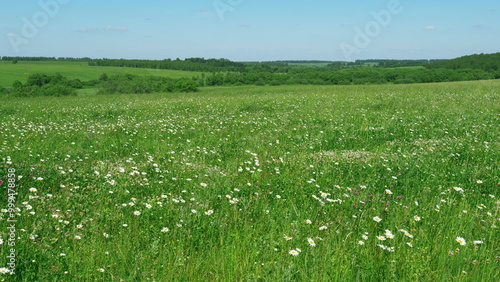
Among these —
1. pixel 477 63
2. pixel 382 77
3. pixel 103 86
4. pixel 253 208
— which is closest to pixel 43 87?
pixel 103 86

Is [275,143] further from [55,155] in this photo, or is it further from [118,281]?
[118,281]

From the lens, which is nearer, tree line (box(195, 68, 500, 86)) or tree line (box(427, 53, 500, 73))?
tree line (box(195, 68, 500, 86))

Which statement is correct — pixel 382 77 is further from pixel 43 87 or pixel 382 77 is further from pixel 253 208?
pixel 253 208

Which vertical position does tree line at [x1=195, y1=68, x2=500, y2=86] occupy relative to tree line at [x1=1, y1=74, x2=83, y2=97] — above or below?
above

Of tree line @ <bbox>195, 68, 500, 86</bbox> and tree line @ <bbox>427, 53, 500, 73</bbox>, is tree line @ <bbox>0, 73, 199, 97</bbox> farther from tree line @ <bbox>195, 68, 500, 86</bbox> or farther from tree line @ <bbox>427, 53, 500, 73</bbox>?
tree line @ <bbox>427, 53, 500, 73</bbox>

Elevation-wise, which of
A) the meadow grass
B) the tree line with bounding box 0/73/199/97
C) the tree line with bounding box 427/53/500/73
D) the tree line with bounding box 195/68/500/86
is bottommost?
the meadow grass

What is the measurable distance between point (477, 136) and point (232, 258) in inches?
398

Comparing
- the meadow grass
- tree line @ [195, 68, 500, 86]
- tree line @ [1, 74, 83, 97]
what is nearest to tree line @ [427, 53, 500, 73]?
tree line @ [195, 68, 500, 86]

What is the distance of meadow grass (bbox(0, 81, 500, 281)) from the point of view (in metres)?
3.40

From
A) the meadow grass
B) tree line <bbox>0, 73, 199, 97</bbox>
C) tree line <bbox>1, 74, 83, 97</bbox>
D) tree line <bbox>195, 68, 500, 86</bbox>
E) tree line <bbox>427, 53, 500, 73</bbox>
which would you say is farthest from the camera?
tree line <bbox>427, 53, 500, 73</bbox>

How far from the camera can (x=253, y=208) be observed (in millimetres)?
5031

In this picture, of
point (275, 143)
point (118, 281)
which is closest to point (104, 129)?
point (275, 143)

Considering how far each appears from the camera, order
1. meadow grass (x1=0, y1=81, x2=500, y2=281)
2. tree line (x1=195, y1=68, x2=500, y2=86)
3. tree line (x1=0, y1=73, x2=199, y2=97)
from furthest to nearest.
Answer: tree line (x1=195, y1=68, x2=500, y2=86) → tree line (x1=0, y1=73, x2=199, y2=97) → meadow grass (x1=0, y1=81, x2=500, y2=281)

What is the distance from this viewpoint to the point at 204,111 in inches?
690
